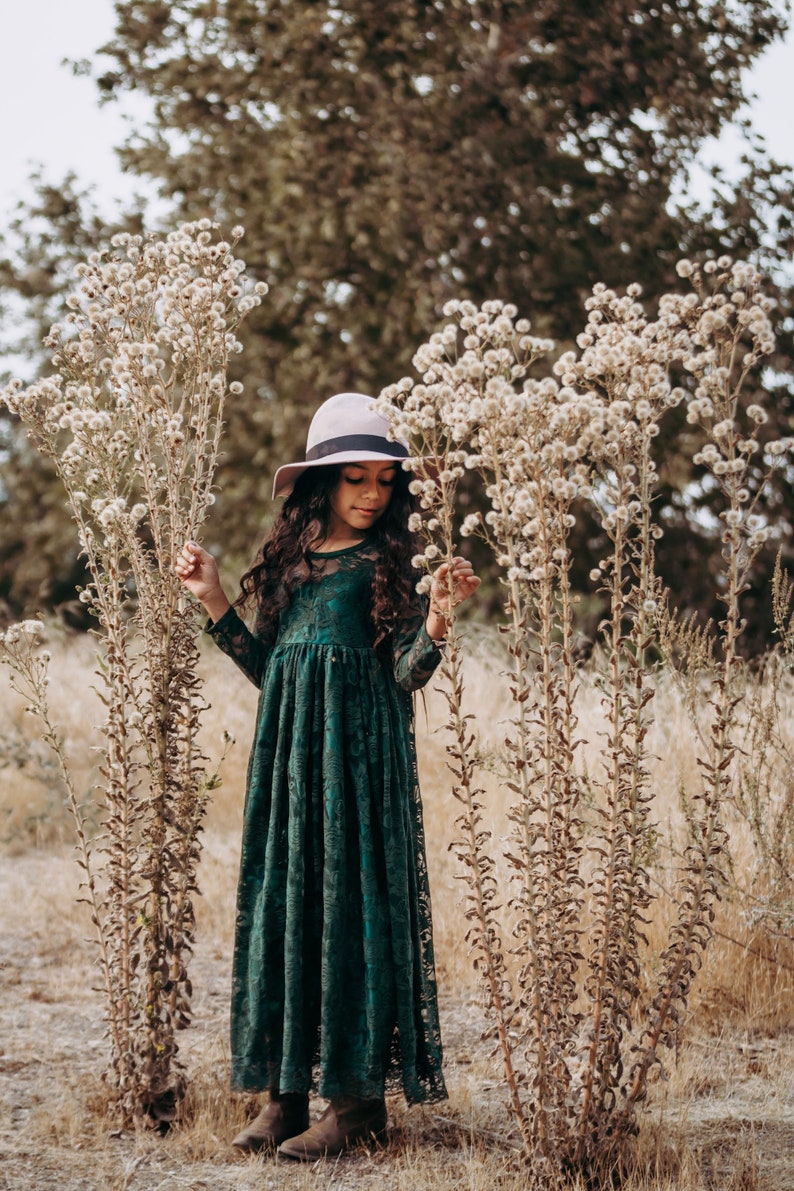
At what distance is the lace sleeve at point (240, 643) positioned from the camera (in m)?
3.20

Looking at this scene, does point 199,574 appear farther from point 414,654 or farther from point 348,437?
point 414,654

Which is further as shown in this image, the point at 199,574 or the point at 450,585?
the point at 199,574

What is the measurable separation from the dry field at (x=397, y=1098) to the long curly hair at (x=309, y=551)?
923 mm

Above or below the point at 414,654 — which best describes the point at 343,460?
above

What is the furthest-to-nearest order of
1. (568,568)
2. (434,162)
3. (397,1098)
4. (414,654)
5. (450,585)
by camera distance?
(434,162), (397,1098), (414,654), (450,585), (568,568)

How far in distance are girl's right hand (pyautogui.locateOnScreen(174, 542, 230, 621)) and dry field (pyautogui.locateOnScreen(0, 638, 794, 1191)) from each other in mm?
1090

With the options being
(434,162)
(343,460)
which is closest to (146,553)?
(343,460)

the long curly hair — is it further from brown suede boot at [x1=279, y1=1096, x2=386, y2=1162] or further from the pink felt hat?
brown suede boot at [x1=279, y1=1096, x2=386, y2=1162]

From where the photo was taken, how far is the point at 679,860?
4492 millimetres

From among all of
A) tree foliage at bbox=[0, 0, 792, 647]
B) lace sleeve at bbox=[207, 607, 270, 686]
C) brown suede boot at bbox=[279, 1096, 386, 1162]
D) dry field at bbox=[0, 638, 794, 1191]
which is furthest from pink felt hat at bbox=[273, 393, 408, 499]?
tree foliage at bbox=[0, 0, 792, 647]

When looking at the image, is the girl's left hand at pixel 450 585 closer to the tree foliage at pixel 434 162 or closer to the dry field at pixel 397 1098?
the dry field at pixel 397 1098

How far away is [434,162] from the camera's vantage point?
10133 millimetres

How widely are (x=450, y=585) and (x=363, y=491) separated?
68 centimetres

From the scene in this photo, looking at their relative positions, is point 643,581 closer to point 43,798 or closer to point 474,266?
point 43,798
